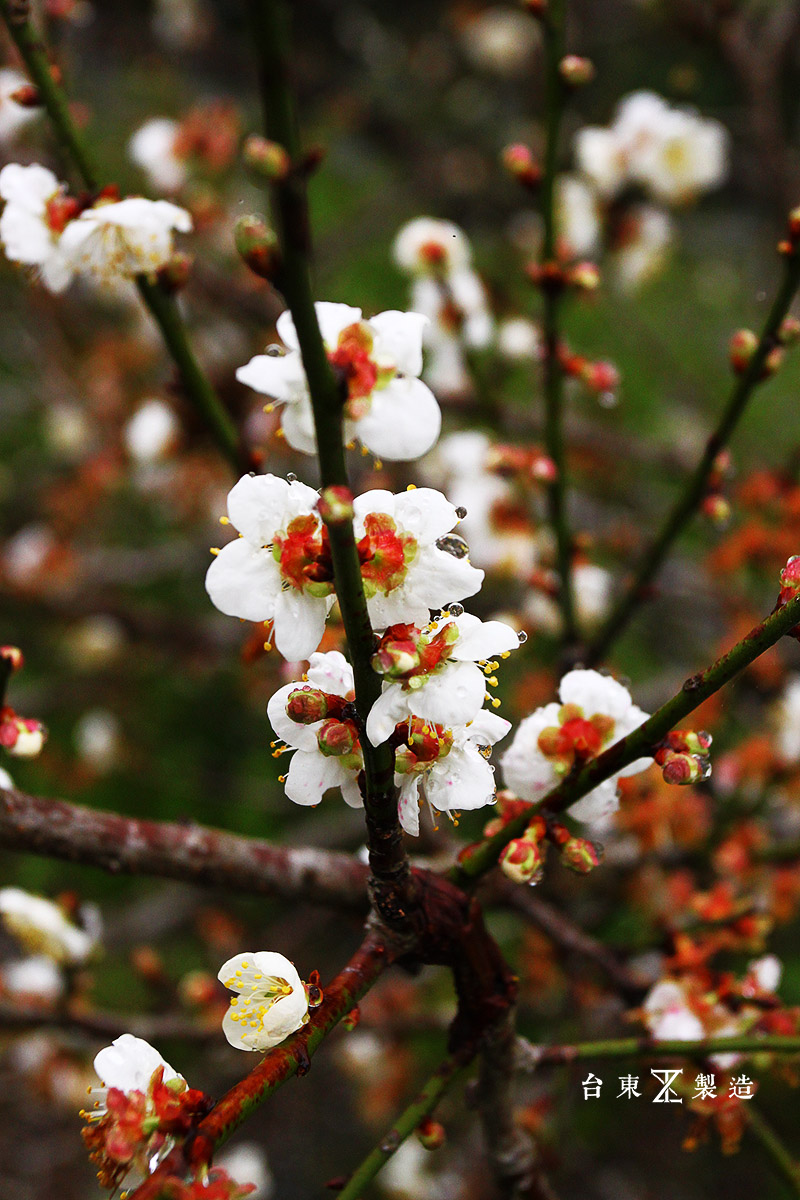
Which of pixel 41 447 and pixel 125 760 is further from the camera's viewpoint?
pixel 41 447

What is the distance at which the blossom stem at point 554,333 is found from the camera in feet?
4.56

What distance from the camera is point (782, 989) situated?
2838 millimetres

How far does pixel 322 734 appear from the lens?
831mm

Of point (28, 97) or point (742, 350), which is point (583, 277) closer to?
point (742, 350)

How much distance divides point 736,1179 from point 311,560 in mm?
3045

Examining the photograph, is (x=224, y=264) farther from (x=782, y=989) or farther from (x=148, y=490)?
(x=782, y=989)

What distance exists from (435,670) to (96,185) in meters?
0.88

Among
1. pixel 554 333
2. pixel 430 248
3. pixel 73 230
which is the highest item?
pixel 430 248

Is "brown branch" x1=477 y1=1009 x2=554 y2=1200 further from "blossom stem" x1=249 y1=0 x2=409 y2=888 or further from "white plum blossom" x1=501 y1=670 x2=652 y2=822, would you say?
"blossom stem" x1=249 y1=0 x2=409 y2=888

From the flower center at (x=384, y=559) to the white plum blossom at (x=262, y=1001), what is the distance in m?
0.33

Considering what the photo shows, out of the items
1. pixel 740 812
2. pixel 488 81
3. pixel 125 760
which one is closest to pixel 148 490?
pixel 125 760

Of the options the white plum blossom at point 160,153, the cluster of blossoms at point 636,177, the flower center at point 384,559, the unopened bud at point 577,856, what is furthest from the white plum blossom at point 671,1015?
the white plum blossom at point 160,153

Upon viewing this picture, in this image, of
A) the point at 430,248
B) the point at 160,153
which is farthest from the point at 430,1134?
the point at 160,153

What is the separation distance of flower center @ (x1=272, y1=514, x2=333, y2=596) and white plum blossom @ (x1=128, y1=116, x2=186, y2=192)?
222 cm
